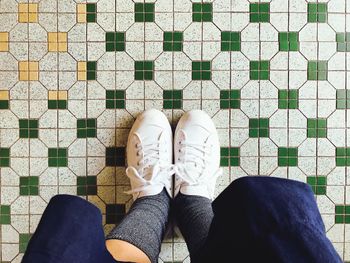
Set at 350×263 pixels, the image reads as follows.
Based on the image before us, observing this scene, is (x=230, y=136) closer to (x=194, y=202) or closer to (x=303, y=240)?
(x=194, y=202)

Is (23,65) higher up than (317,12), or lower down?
lower down

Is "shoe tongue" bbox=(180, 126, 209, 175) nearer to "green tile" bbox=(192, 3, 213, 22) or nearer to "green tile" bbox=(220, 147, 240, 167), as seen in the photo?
"green tile" bbox=(220, 147, 240, 167)

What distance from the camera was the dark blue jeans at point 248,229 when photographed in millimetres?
423

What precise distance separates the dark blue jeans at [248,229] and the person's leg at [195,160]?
0.41 m

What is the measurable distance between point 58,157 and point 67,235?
53cm

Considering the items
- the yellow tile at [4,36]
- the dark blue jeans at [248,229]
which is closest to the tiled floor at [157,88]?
the yellow tile at [4,36]

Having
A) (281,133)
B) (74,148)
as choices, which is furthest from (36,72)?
(281,133)

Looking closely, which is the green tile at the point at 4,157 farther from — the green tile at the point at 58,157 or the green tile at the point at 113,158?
the green tile at the point at 113,158

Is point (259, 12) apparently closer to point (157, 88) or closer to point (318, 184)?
point (157, 88)

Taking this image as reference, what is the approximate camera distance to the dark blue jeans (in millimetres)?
423

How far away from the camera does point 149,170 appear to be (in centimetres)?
94

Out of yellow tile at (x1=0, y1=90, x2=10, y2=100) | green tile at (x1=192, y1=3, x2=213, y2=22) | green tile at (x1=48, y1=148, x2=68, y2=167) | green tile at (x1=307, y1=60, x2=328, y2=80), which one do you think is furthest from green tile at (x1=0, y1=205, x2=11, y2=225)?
green tile at (x1=307, y1=60, x2=328, y2=80)

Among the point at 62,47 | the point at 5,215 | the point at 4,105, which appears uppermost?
the point at 62,47

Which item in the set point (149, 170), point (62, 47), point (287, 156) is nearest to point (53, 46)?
point (62, 47)
